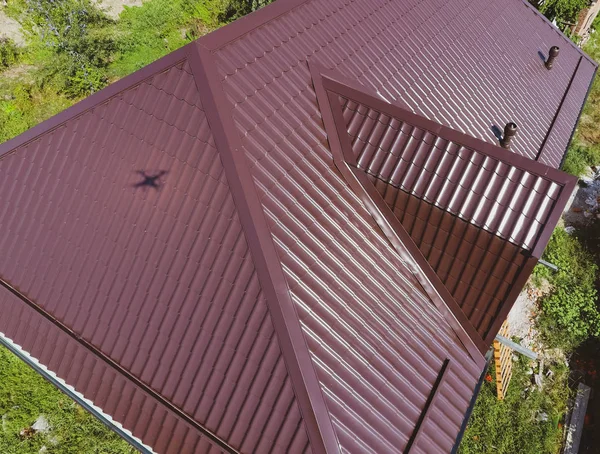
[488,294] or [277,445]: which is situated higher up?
[488,294]

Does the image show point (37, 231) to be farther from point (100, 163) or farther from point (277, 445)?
point (277, 445)

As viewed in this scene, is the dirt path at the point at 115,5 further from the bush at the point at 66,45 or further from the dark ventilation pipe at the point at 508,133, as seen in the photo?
the dark ventilation pipe at the point at 508,133

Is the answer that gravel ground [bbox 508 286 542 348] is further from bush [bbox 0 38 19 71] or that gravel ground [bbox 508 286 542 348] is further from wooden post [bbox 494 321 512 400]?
bush [bbox 0 38 19 71]

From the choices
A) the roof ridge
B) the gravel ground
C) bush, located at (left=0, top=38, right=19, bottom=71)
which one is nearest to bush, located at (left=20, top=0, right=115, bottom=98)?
bush, located at (left=0, top=38, right=19, bottom=71)

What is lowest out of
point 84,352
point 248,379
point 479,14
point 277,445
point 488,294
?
point 84,352

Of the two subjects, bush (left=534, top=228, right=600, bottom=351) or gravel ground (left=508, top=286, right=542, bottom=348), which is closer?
bush (left=534, top=228, right=600, bottom=351)

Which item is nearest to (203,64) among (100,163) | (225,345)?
(100,163)
